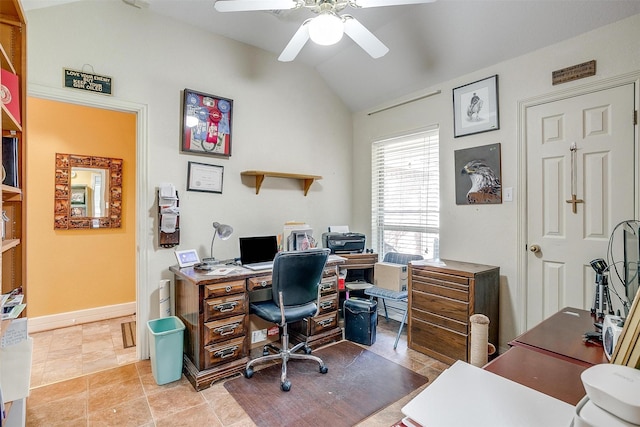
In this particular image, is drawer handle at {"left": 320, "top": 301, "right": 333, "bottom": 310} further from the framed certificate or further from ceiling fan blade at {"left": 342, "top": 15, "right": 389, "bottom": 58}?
ceiling fan blade at {"left": 342, "top": 15, "right": 389, "bottom": 58}

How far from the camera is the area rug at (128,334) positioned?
295 centimetres

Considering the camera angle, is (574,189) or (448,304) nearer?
(574,189)

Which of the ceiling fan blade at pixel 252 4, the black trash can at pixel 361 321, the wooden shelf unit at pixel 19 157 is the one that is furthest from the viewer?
the black trash can at pixel 361 321

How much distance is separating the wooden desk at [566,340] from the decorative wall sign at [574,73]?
66.6 inches

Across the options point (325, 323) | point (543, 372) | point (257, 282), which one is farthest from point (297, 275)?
point (543, 372)

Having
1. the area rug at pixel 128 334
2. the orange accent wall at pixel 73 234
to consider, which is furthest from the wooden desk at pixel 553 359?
the orange accent wall at pixel 73 234

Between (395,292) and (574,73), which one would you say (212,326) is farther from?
(574,73)

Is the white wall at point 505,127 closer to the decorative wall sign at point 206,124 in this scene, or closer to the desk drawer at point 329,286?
the desk drawer at point 329,286

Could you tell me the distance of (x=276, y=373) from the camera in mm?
2432

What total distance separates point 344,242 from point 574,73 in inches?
92.6

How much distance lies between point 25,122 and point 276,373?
87.1 inches

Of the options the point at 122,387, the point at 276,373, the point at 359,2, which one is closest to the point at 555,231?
the point at 359,2

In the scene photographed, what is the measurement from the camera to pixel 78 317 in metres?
3.43

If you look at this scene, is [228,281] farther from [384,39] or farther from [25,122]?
[384,39]
